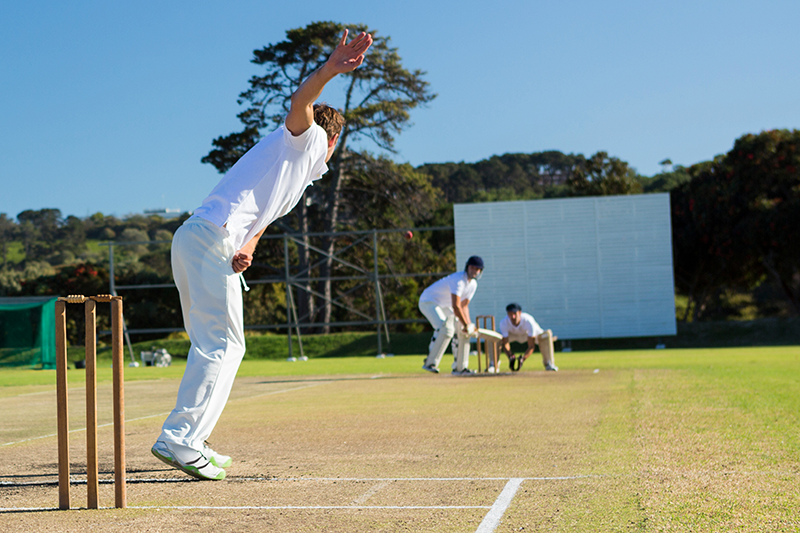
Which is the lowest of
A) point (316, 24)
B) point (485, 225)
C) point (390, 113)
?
point (485, 225)

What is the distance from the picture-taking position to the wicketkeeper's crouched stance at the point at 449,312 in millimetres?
10789

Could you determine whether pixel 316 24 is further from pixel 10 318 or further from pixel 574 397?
pixel 574 397

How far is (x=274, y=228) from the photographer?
30688 mm

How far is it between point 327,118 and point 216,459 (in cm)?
171

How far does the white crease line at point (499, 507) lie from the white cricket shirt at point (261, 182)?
156 cm

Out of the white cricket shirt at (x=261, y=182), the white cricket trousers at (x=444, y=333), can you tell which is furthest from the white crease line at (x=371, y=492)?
the white cricket trousers at (x=444, y=333)

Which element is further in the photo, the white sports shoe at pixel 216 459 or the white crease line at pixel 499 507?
the white sports shoe at pixel 216 459

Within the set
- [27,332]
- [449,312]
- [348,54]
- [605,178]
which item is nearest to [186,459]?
[348,54]

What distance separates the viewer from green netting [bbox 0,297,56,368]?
691 inches

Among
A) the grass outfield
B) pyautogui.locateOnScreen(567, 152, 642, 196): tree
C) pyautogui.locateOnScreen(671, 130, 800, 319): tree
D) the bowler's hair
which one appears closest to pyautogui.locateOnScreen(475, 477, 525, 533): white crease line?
the grass outfield

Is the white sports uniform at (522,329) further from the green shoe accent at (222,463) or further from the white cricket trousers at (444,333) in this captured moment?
the green shoe accent at (222,463)

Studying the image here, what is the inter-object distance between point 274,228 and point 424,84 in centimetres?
782

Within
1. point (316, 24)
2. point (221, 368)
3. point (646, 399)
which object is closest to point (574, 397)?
point (646, 399)

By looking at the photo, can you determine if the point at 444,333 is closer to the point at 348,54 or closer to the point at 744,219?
the point at 348,54
